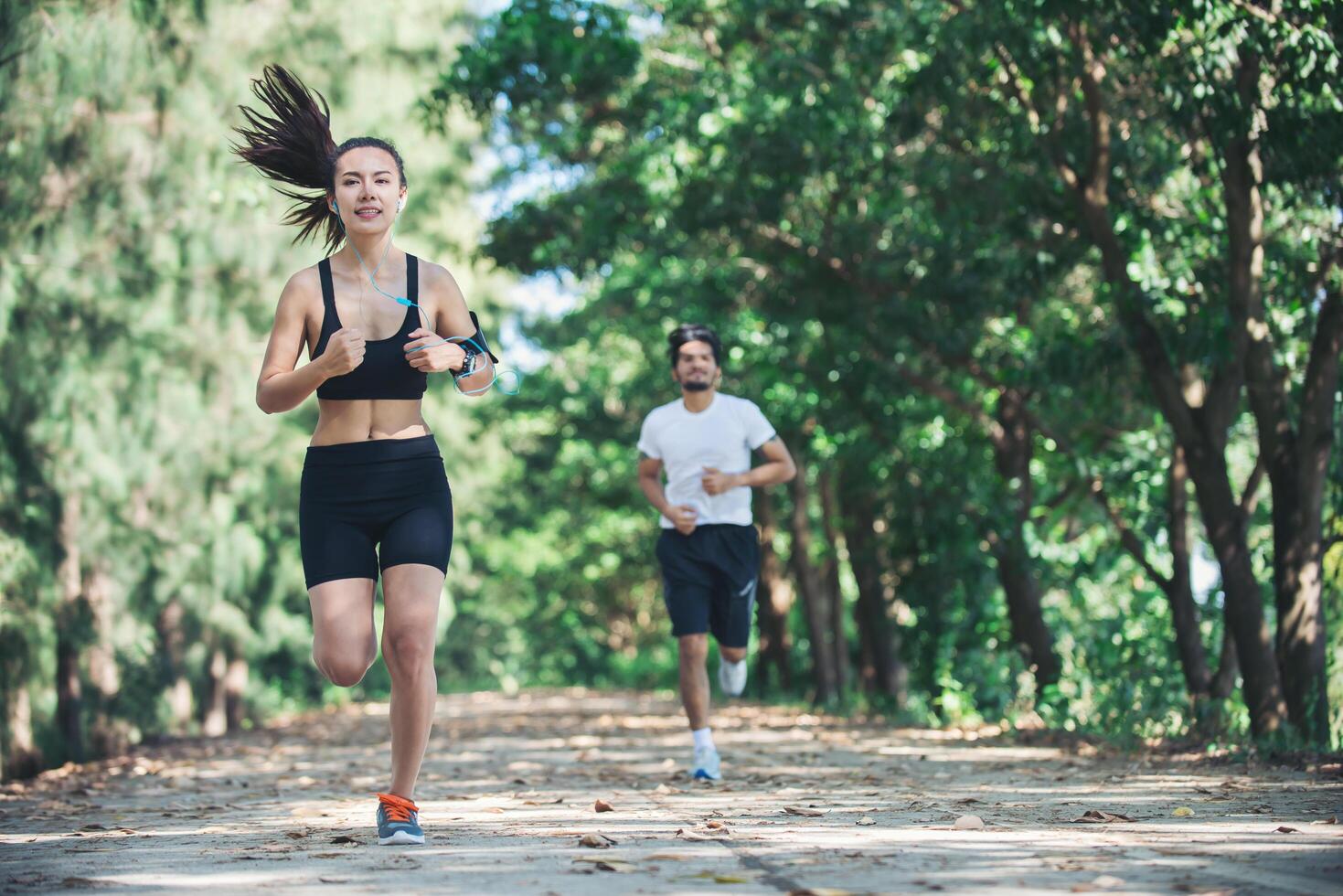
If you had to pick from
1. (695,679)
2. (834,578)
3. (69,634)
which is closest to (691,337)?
(695,679)

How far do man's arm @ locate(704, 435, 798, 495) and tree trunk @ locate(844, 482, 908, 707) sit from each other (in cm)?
928

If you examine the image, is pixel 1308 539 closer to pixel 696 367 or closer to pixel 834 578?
pixel 696 367

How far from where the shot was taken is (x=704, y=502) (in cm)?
857

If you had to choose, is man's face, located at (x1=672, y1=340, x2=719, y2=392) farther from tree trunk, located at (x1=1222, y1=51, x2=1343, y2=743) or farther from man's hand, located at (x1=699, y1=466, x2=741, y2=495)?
tree trunk, located at (x1=1222, y1=51, x2=1343, y2=743)

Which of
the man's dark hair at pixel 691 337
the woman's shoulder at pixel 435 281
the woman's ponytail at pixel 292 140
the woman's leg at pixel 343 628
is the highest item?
the woman's ponytail at pixel 292 140

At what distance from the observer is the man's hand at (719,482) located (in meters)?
8.32

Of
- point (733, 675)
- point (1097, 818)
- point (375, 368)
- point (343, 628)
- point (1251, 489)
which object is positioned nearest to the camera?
point (343, 628)

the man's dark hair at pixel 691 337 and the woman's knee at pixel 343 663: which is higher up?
the man's dark hair at pixel 691 337

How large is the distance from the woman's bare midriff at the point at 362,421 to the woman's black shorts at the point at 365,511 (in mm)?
32

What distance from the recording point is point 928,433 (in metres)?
16.4

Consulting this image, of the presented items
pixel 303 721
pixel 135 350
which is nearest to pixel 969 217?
pixel 135 350

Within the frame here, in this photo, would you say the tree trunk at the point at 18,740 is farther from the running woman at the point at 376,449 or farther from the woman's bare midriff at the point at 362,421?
the woman's bare midriff at the point at 362,421

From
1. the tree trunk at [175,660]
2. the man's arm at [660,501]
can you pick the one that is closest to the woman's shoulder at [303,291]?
the man's arm at [660,501]

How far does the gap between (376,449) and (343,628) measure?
2.12 feet
